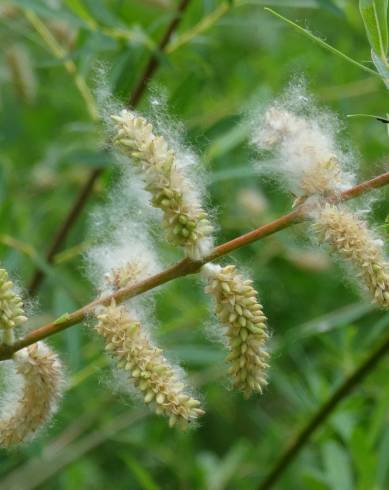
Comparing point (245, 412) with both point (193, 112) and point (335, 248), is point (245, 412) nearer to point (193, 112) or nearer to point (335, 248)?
point (193, 112)

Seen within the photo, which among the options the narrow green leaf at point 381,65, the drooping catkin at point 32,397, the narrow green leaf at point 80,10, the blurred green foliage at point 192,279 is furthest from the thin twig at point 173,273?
the narrow green leaf at point 80,10

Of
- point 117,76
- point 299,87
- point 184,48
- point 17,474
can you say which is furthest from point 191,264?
point 17,474

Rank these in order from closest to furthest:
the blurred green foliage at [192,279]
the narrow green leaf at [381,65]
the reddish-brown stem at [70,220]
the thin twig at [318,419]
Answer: the narrow green leaf at [381,65] < the thin twig at [318,419] < the blurred green foliage at [192,279] < the reddish-brown stem at [70,220]

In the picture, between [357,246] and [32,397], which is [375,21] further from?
[32,397]

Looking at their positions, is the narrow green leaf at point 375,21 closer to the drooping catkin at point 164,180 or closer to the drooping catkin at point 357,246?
the drooping catkin at point 357,246

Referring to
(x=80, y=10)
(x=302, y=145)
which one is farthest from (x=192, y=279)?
(x=302, y=145)
